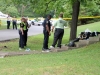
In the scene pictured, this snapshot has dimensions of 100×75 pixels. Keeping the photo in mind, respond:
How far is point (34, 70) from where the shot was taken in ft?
26.8

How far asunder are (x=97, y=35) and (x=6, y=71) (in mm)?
8780

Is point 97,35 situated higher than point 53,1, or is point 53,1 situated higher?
point 53,1

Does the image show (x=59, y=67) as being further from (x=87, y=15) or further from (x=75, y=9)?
(x=87, y=15)

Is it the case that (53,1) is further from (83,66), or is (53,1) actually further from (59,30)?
(83,66)

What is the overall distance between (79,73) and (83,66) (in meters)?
0.86

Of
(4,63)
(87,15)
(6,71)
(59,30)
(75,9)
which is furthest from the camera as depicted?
(87,15)

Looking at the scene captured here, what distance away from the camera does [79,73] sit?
25.4 ft

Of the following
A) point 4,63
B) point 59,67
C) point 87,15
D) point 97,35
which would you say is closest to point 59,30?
point 97,35

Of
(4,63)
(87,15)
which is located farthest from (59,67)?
(87,15)

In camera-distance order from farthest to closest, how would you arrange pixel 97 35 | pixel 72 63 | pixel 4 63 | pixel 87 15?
pixel 87 15, pixel 97 35, pixel 4 63, pixel 72 63

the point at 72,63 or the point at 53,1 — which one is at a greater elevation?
the point at 53,1

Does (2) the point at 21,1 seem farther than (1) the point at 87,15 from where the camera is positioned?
No

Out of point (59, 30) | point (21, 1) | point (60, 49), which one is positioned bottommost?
point (60, 49)

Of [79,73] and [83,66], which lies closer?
[79,73]
